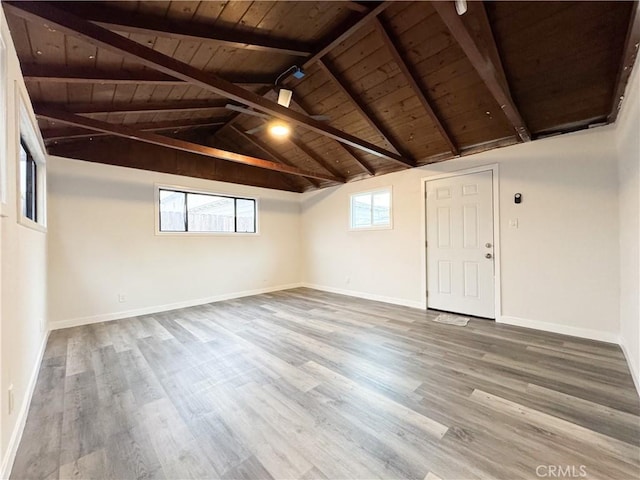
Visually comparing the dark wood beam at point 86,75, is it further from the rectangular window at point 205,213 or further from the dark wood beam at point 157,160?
the rectangular window at point 205,213

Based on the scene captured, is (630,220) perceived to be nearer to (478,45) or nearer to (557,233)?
(557,233)

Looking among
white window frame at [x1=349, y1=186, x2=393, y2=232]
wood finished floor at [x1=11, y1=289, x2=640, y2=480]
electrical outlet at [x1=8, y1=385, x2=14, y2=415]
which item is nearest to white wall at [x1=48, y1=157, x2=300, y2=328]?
wood finished floor at [x1=11, y1=289, x2=640, y2=480]

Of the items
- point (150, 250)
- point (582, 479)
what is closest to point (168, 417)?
point (582, 479)

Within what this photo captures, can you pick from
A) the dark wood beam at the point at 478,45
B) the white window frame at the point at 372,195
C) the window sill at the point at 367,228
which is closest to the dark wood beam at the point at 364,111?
the white window frame at the point at 372,195

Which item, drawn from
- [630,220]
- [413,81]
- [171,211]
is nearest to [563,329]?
[630,220]

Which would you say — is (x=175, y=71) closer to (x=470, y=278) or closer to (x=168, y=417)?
(x=168, y=417)

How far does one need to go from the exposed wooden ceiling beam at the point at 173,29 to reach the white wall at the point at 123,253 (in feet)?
9.63

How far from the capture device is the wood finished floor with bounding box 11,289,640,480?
4.76 ft

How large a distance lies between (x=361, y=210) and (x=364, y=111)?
2.27m

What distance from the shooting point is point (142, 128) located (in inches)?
167

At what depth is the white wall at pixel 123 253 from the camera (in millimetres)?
3857

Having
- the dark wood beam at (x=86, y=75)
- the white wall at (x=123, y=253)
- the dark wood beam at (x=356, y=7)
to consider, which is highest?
the dark wood beam at (x=356, y=7)

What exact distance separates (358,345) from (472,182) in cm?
300

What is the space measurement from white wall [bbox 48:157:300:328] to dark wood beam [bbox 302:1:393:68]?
324 cm
